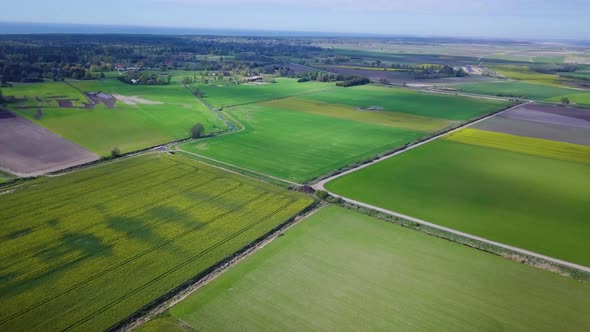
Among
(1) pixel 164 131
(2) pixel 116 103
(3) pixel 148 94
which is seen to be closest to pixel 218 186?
(1) pixel 164 131

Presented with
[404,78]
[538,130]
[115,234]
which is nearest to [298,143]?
[115,234]

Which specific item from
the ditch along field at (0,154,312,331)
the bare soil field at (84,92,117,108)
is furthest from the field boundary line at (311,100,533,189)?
the bare soil field at (84,92,117,108)

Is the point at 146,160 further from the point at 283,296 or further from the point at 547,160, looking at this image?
the point at 547,160

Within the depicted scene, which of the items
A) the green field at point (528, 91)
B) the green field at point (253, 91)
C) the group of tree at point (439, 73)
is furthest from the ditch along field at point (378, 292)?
the group of tree at point (439, 73)

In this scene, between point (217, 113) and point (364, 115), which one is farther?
point (364, 115)

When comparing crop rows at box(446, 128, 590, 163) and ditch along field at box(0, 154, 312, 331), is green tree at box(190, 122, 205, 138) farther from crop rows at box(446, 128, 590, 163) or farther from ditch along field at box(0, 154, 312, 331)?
crop rows at box(446, 128, 590, 163)

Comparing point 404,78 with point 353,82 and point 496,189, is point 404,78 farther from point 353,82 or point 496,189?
point 496,189
